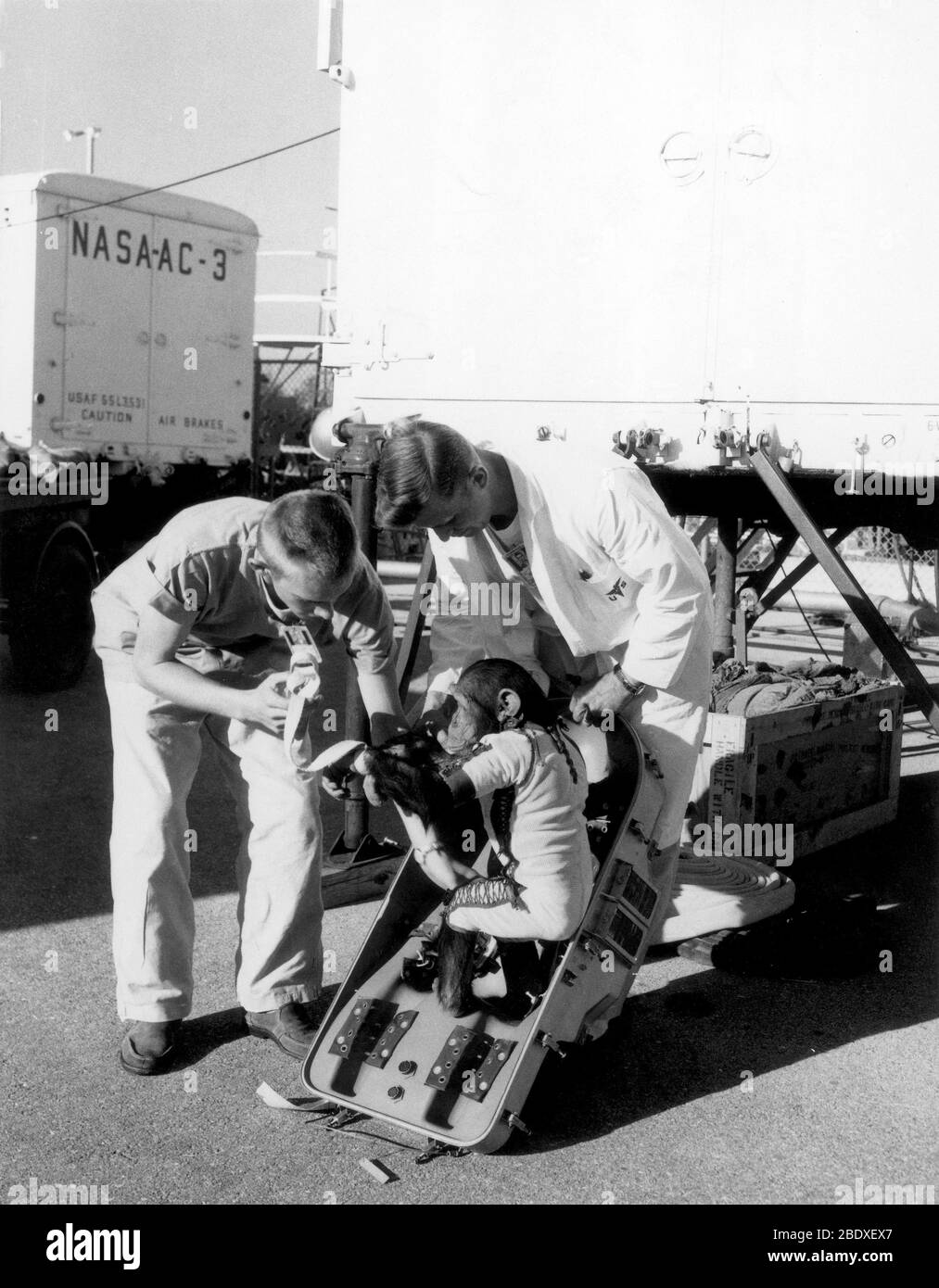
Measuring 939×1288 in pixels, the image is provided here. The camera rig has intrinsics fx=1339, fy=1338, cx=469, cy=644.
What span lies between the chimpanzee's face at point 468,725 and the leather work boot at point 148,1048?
44.9 inches

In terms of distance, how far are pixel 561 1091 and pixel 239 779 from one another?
1246 mm

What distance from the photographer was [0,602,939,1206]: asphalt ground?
10.2ft

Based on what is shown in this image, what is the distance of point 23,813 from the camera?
615 cm

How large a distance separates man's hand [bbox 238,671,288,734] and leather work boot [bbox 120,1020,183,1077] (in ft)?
3.21

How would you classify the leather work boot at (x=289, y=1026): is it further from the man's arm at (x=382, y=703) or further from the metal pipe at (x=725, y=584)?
the metal pipe at (x=725, y=584)

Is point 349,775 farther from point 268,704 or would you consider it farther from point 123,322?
point 123,322

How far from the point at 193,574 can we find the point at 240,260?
1079 centimetres

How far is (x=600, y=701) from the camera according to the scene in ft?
12.2

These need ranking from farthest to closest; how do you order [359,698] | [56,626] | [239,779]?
[56,626] < [359,698] < [239,779]

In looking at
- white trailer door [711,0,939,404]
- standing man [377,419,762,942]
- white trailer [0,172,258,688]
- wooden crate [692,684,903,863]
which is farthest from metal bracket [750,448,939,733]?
white trailer [0,172,258,688]

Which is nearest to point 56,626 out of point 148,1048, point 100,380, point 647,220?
point 100,380

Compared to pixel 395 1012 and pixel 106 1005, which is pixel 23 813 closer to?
pixel 106 1005

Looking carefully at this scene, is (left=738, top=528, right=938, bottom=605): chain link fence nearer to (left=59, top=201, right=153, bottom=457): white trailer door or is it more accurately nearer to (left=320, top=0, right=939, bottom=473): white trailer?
(left=59, top=201, right=153, bottom=457): white trailer door

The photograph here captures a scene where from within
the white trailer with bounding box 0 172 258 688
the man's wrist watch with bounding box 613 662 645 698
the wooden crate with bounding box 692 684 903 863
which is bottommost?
the wooden crate with bounding box 692 684 903 863
